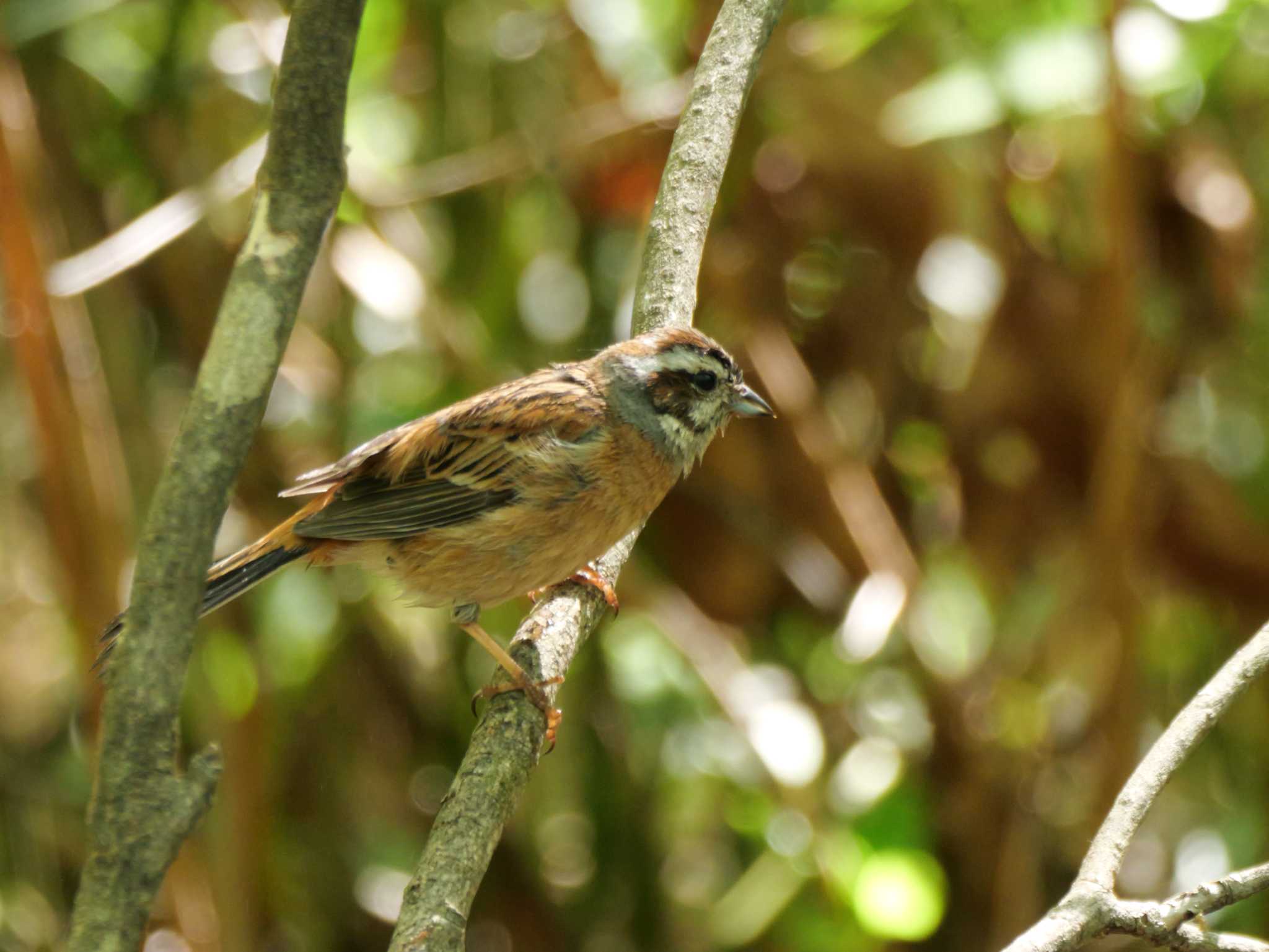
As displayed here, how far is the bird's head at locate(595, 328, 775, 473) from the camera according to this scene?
415 centimetres

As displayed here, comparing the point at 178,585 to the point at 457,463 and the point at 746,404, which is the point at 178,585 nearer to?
the point at 457,463

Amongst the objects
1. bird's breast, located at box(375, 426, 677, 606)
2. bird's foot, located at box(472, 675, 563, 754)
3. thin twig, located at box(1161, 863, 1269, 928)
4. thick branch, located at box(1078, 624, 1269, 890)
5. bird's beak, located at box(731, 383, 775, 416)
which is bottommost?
thin twig, located at box(1161, 863, 1269, 928)

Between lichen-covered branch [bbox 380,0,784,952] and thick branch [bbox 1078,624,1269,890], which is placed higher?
lichen-covered branch [bbox 380,0,784,952]

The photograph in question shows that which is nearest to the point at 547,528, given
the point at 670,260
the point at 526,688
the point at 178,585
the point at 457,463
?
the point at 457,463

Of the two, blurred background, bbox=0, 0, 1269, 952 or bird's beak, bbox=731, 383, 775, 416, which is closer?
bird's beak, bbox=731, 383, 775, 416

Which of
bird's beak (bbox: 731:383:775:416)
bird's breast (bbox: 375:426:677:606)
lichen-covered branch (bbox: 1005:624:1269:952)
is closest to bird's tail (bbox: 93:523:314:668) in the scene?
bird's breast (bbox: 375:426:677:606)

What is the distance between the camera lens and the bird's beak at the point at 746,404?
4.42 m

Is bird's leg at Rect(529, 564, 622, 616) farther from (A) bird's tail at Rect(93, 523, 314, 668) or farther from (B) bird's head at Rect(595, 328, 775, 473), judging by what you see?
(A) bird's tail at Rect(93, 523, 314, 668)

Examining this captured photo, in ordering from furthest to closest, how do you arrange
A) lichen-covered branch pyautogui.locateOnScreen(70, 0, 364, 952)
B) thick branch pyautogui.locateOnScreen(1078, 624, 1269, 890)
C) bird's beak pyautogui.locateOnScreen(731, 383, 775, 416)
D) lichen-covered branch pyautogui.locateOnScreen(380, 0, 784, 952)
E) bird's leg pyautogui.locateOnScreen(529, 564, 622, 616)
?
1. bird's beak pyautogui.locateOnScreen(731, 383, 775, 416)
2. bird's leg pyautogui.locateOnScreen(529, 564, 622, 616)
3. lichen-covered branch pyautogui.locateOnScreen(380, 0, 784, 952)
4. thick branch pyautogui.locateOnScreen(1078, 624, 1269, 890)
5. lichen-covered branch pyautogui.locateOnScreen(70, 0, 364, 952)

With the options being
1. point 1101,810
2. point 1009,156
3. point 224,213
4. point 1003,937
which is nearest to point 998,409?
point 1009,156

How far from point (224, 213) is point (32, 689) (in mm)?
2564

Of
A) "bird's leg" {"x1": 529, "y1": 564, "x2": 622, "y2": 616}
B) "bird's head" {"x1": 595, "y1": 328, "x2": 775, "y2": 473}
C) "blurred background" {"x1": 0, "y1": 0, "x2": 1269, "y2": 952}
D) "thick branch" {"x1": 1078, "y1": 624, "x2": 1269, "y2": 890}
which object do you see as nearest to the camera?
"thick branch" {"x1": 1078, "y1": 624, "x2": 1269, "y2": 890}

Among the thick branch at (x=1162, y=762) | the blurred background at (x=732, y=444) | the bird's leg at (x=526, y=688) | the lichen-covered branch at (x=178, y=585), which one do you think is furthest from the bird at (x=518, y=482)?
the lichen-covered branch at (x=178, y=585)

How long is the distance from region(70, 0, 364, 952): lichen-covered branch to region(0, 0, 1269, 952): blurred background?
3.65 meters
